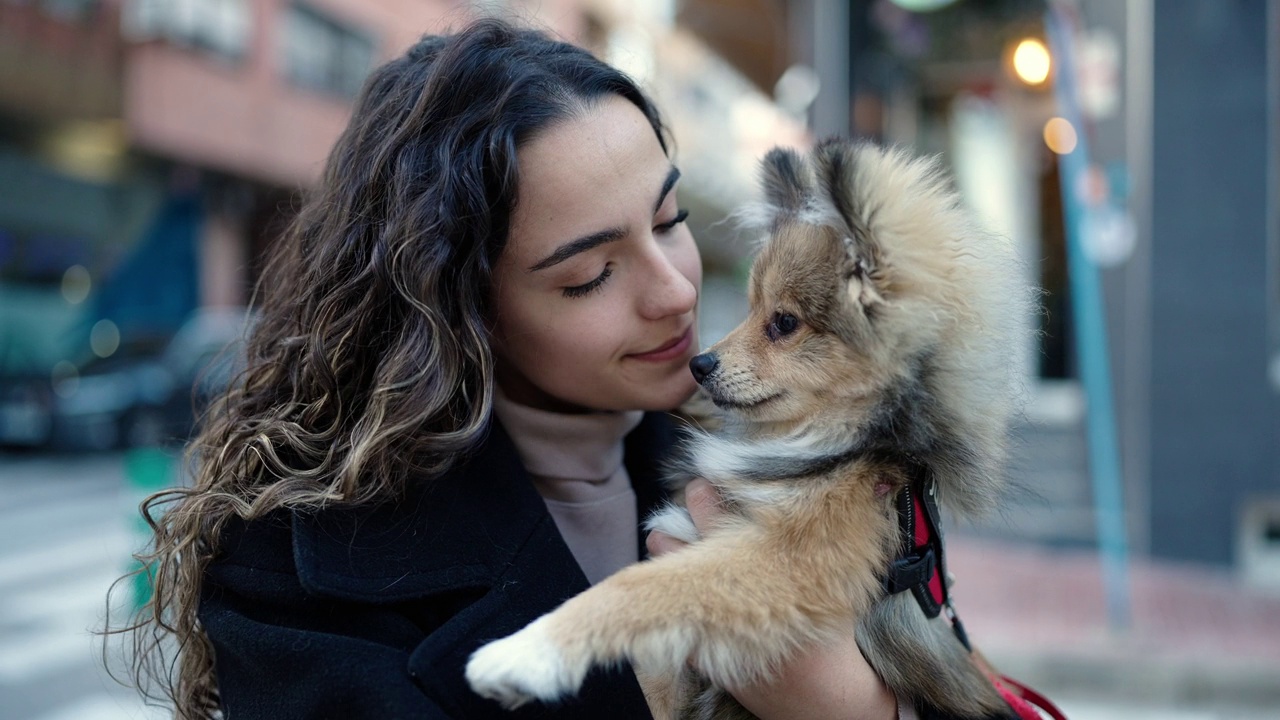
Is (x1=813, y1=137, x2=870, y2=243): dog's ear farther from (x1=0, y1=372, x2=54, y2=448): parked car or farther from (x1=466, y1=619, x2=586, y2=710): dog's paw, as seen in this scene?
(x1=0, y1=372, x2=54, y2=448): parked car

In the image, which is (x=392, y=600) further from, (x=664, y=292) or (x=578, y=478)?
(x=664, y=292)

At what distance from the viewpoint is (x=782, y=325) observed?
7.42ft

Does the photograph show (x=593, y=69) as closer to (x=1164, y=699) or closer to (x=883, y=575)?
(x=883, y=575)

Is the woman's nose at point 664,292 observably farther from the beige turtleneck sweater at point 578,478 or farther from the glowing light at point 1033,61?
the glowing light at point 1033,61

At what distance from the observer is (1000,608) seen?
23.8 feet

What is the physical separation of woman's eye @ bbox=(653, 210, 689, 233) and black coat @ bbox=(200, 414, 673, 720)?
0.63 metres

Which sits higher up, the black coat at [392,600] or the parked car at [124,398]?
the black coat at [392,600]

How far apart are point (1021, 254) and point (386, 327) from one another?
1507 mm

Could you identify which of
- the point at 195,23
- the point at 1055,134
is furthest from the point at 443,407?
the point at 195,23

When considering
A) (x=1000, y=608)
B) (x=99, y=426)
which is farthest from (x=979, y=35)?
(x=99, y=426)

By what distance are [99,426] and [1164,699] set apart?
43.6 feet

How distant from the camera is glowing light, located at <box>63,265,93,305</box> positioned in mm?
16734

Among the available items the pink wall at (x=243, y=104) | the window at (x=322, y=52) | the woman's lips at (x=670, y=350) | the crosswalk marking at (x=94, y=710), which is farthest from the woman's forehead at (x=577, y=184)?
the window at (x=322, y=52)

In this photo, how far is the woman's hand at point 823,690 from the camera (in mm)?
1846
